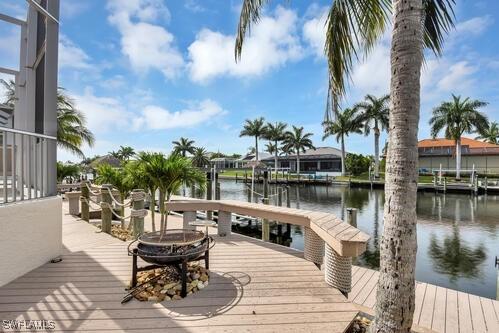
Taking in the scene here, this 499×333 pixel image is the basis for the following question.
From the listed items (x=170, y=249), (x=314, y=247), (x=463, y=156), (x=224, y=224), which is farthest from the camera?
(x=463, y=156)

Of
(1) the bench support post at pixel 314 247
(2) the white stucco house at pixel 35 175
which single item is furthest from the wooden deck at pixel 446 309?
(2) the white stucco house at pixel 35 175

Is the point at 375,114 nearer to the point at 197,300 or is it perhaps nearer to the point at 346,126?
the point at 346,126

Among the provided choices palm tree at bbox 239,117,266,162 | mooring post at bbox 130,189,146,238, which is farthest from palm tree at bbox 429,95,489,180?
mooring post at bbox 130,189,146,238

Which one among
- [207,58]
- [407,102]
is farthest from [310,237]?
[207,58]

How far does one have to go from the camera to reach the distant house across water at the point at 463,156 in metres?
39.1

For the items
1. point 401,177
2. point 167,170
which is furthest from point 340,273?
point 167,170

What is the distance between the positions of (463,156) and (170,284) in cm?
5055

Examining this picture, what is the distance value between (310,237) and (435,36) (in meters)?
3.01

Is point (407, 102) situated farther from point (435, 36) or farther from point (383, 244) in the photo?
point (435, 36)

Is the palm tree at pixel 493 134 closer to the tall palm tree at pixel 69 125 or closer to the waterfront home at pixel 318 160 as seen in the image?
the waterfront home at pixel 318 160

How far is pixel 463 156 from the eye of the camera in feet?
134

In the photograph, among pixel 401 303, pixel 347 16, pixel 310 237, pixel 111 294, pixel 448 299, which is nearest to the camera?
pixel 401 303

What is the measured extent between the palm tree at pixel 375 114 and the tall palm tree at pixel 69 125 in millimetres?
33110

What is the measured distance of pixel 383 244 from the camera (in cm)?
222
